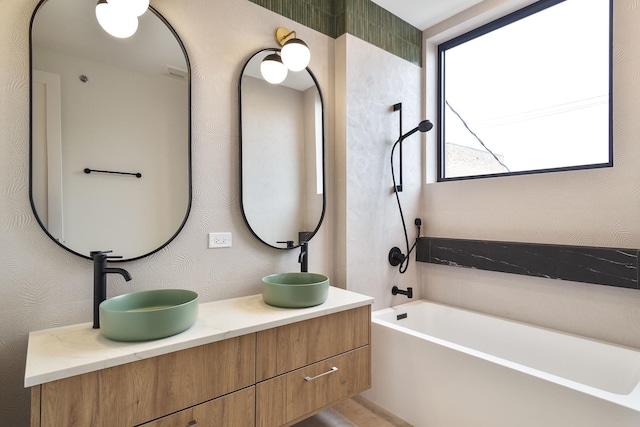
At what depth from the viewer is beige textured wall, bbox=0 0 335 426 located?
48.8 inches

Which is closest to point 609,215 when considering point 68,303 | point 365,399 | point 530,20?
point 530,20

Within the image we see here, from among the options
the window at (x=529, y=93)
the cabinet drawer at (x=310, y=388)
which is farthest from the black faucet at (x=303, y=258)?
the window at (x=529, y=93)

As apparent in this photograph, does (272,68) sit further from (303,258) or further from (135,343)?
(135,343)

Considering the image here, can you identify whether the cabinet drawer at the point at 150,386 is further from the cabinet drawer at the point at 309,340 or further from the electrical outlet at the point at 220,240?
the electrical outlet at the point at 220,240

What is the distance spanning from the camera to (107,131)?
143 cm

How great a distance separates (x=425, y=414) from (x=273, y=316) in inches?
43.0

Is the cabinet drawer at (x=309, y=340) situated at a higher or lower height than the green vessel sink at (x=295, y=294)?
lower

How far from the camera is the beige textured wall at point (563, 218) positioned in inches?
70.0

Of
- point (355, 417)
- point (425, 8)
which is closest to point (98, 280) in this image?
point (355, 417)

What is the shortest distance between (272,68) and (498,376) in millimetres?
1974

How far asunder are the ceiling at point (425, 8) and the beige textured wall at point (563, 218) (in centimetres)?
7

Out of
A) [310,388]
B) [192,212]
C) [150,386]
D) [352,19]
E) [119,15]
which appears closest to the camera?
[150,386]

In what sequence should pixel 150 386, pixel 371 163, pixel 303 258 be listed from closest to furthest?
pixel 150 386 → pixel 303 258 → pixel 371 163

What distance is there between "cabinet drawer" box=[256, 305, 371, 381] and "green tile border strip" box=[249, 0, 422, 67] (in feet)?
5.91
